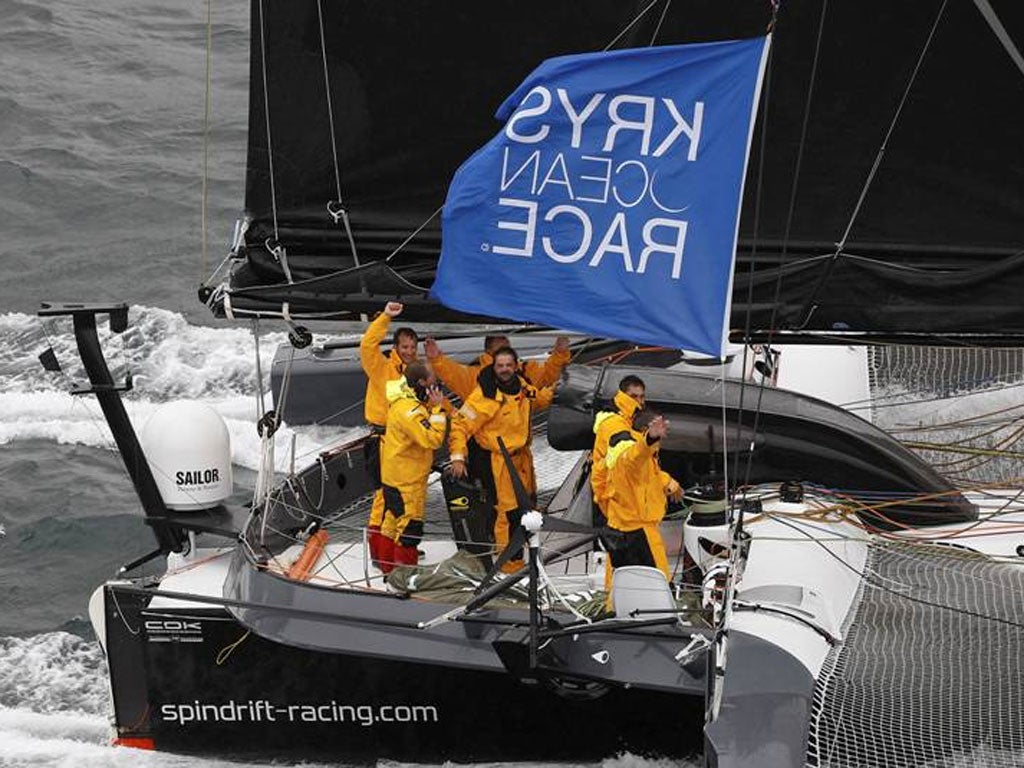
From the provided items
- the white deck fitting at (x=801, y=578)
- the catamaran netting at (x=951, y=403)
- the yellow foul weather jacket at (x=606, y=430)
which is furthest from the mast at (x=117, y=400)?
the catamaran netting at (x=951, y=403)

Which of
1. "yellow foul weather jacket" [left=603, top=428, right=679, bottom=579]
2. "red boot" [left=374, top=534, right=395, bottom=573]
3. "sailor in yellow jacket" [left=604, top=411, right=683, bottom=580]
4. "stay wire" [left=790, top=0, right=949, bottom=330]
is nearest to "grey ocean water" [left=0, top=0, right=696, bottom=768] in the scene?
"sailor in yellow jacket" [left=604, top=411, right=683, bottom=580]

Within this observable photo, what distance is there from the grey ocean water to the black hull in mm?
213

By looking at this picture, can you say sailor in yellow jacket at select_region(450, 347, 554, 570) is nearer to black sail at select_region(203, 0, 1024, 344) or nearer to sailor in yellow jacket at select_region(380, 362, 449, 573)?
sailor in yellow jacket at select_region(380, 362, 449, 573)

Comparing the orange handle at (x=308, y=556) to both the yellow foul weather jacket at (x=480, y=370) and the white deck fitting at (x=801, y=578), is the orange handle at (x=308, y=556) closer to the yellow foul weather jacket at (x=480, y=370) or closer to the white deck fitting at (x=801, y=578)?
the yellow foul weather jacket at (x=480, y=370)


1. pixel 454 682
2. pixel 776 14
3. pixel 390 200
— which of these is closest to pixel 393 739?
pixel 454 682

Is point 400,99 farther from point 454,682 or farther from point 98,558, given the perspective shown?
point 98,558

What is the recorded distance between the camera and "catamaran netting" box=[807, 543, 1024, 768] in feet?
24.0

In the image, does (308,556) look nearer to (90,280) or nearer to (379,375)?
(379,375)

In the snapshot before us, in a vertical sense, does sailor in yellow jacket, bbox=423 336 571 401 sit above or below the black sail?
below

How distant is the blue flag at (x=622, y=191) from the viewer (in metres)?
7.18

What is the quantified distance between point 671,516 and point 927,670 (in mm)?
2266

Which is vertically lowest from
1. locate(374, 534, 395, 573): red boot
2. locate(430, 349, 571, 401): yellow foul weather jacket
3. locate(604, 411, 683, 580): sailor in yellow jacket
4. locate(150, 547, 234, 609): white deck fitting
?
locate(150, 547, 234, 609): white deck fitting

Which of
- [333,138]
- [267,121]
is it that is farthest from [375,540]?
[267,121]

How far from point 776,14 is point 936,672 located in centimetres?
286
